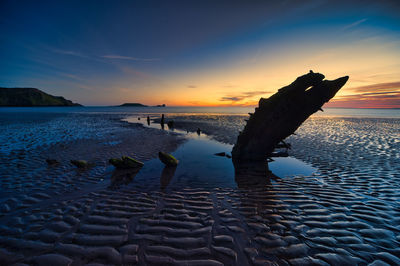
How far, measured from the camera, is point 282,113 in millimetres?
9352

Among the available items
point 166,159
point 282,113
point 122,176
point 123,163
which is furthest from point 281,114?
point 123,163

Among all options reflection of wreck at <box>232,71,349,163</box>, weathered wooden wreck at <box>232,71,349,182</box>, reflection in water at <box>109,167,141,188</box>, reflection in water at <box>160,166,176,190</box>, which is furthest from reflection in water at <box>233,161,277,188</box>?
reflection in water at <box>109,167,141,188</box>

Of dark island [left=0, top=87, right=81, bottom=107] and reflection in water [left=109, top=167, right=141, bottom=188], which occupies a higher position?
dark island [left=0, top=87, right=81, bottom=107]

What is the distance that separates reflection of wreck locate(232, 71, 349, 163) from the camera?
27.3 ft

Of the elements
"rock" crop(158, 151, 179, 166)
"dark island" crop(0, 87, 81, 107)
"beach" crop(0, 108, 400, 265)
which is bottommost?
"beach" crop(0, 108, 400, 265)

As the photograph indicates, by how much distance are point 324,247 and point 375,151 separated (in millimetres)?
14513

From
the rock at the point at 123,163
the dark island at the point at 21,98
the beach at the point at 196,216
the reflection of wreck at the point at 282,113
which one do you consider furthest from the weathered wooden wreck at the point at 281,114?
the dark island at the point at 21,98

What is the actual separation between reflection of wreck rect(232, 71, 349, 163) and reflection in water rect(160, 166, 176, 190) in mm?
4432

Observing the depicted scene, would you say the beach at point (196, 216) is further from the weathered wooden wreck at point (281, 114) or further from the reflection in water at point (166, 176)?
the weathered wooden wreck at point (281, 114)

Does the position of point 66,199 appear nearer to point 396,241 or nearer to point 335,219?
point 335,219

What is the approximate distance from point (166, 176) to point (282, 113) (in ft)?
25.1

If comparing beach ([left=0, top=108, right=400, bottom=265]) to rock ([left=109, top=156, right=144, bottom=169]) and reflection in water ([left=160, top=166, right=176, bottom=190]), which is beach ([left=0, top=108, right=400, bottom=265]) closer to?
reflection in water ([left=160, top=166, right=176, bottom=190])

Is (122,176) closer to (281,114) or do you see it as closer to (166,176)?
(166,176)

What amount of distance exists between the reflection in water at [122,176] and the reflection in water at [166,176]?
1.57 metres
